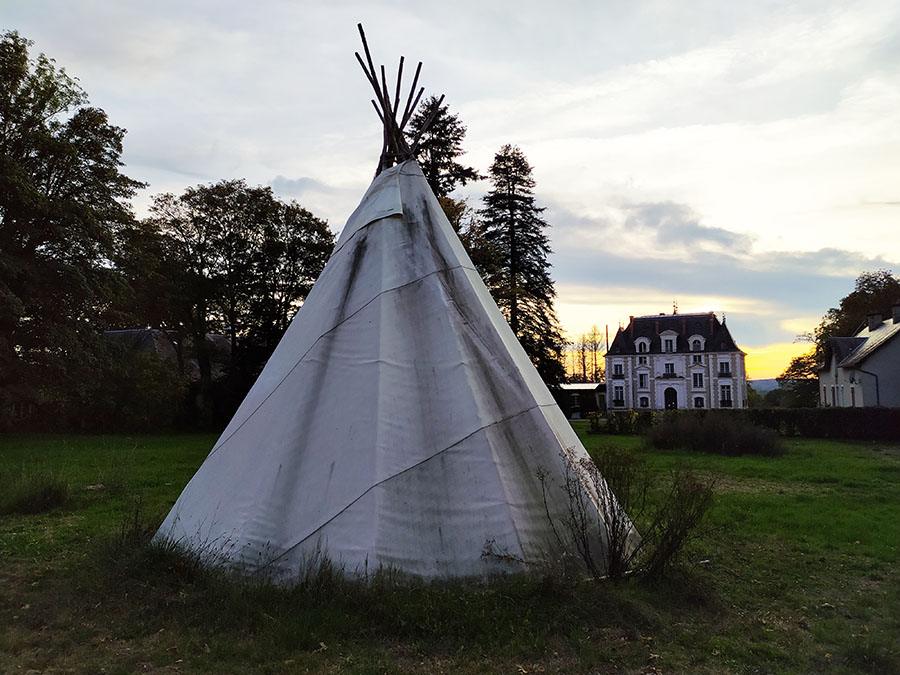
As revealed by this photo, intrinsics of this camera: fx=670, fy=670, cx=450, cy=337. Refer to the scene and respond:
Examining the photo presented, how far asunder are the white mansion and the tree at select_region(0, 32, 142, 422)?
1666 inches

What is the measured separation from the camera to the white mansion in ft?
174

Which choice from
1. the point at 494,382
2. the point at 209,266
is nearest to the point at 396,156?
the point at 494,382

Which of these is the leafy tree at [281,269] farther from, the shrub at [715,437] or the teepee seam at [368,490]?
the teepee seam at [368,490]

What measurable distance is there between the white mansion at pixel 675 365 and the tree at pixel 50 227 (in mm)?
42310

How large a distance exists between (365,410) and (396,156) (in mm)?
3495

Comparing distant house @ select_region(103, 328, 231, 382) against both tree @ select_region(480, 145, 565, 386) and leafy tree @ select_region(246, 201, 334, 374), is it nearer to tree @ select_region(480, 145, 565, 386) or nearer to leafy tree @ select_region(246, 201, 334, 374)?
leafy tree @ select_region(246, 201, 334, 374)

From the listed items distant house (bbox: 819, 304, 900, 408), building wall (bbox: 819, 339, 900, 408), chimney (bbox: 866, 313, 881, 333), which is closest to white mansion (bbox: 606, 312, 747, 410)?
distant house (bbox: 819, 304, 900, 408)

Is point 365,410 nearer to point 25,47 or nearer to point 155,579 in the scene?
point 155,579

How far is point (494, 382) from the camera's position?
245 inches

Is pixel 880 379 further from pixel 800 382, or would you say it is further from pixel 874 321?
pixel 800 382

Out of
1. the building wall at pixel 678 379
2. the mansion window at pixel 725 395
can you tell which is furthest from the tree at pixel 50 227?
the mansion window at pixel 725 395

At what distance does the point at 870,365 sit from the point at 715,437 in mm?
19353

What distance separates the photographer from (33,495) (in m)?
9.74

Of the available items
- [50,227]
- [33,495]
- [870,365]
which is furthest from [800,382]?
[33,495]
